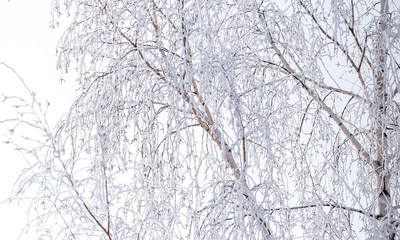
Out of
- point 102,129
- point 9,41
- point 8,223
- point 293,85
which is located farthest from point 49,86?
point 102,129

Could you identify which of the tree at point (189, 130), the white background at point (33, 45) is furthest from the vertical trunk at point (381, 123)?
the white background at point (33, 45)

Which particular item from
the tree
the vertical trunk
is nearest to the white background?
the tree

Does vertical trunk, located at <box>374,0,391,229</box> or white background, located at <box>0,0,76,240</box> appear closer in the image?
vertical trunk, located at <box>374,0,391,229</box>

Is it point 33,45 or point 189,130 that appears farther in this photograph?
point 33,45

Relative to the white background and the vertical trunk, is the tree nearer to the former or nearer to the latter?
the vertical trunk

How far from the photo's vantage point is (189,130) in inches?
60.6

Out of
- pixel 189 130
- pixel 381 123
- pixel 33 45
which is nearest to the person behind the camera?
pixel 189 130

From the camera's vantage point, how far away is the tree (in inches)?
54.6

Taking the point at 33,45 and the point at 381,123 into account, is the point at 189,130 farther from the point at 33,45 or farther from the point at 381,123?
the point at 33,45

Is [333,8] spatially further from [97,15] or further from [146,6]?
[97,15]

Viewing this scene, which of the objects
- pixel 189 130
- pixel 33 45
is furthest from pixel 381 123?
pixel 33 45

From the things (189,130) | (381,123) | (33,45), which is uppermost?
(33,45)

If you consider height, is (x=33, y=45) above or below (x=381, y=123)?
above

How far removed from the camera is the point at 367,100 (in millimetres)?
1963
